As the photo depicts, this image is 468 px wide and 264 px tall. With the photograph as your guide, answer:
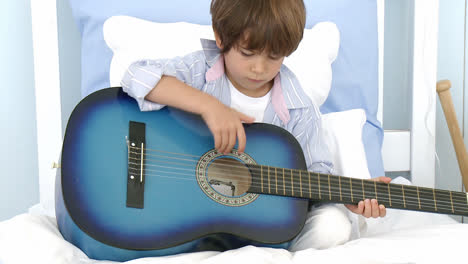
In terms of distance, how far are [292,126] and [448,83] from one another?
0.74 m

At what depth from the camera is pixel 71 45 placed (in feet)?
5.20

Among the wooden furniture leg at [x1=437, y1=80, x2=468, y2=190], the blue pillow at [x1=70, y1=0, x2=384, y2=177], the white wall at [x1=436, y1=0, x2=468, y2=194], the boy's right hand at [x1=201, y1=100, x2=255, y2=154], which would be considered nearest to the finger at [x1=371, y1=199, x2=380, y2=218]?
the boy's right hand at [x1=201, y1=100, x2=255, y2=154]

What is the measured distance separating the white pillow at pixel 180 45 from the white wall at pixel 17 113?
17.1 inches

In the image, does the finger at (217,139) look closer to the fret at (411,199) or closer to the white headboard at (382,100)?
the fret at (411,199)

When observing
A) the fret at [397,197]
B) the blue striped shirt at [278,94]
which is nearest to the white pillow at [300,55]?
the blue striped shirt at [278,94]

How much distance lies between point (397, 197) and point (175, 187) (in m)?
0.54

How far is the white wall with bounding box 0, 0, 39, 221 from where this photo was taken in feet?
5.20

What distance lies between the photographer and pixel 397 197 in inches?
41.9

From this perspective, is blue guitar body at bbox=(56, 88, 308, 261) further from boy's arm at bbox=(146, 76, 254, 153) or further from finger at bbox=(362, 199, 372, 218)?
finger at bbox=(362, 199, 372, 218)

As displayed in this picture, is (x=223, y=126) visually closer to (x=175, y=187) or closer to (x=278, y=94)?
(x=175, y=187)

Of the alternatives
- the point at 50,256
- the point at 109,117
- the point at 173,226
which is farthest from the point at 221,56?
the point at 50,256

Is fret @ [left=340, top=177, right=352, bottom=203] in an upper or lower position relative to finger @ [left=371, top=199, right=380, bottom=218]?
upper

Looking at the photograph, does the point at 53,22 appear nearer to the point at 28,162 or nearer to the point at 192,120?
the point at 28,162

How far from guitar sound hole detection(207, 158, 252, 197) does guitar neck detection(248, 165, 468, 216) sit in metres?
0.02
